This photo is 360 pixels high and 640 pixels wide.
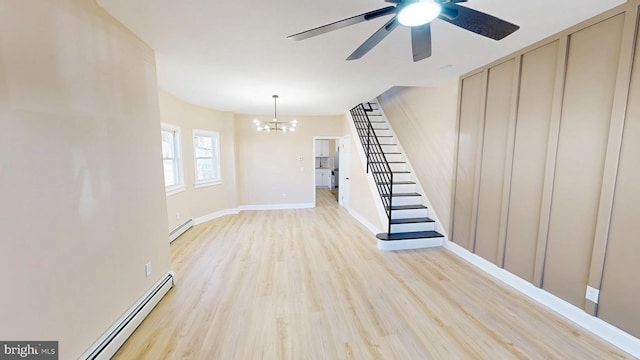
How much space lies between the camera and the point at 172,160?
4691 mm

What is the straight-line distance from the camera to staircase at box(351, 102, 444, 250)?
13.1ft

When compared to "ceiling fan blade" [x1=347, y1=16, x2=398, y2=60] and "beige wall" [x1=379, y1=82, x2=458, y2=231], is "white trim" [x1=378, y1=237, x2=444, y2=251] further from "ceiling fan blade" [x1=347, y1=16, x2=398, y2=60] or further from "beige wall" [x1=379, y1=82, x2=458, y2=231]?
"ceiling fan blade" [x1=347, y1=16, x2=398, y2=60]

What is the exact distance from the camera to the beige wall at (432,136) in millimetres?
3924

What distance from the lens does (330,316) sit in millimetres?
2334

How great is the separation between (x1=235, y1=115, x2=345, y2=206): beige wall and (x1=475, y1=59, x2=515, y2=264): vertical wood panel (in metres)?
4.19

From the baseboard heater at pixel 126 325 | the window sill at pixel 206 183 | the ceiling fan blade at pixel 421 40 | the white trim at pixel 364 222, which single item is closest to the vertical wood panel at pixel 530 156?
the ceiling fan blade at pixel 421 40

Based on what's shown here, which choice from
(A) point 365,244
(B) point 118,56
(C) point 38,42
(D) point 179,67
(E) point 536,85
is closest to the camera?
(C) point 38,42

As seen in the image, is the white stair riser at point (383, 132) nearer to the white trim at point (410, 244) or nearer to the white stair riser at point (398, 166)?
the white stair riser at point (398, 166)

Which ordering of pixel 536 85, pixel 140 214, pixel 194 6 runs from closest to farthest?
pixel 194 6, pixel 140 214, pixel 536 85

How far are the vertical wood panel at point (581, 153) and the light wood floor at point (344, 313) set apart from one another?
54 centimetres

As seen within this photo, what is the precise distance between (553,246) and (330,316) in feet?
7.59

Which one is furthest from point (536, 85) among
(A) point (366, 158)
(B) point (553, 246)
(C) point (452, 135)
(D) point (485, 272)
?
(A) point (366, 158)

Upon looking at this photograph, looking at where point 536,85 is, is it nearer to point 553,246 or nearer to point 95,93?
point 553,246

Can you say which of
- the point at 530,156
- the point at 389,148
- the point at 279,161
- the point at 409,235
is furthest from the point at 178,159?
the point at 530,156
